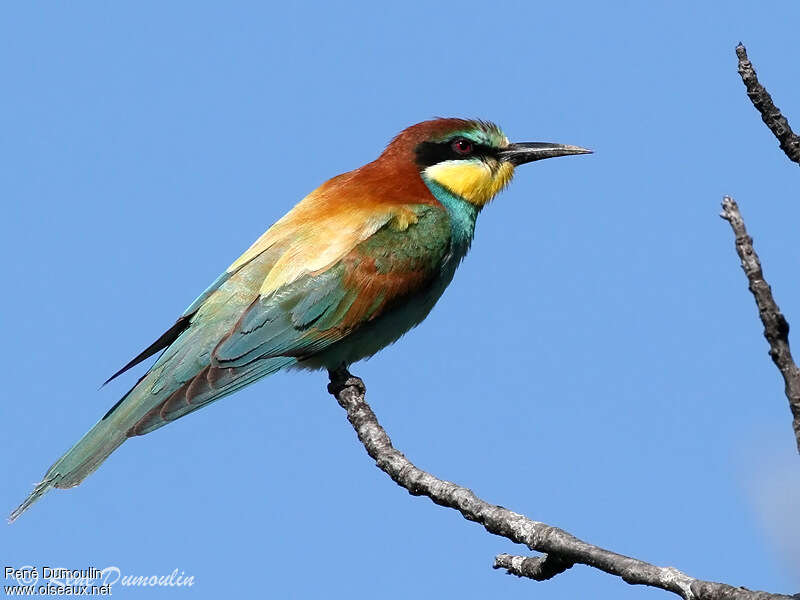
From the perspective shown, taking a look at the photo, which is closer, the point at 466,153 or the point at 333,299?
the point at 333,299

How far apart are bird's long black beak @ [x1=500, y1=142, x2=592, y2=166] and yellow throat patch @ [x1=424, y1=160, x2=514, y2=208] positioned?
11 centimetres

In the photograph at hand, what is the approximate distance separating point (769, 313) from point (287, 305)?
3147 mm

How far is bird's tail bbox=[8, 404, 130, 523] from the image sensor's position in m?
Answer: 4.45

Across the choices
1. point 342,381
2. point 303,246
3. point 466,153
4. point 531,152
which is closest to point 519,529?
point 342,381

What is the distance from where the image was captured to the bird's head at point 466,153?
5.42 metres

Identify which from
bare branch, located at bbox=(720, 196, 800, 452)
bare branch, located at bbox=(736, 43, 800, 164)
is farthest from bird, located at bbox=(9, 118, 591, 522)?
bare branch, located at bbox=(720, 196, 800, 452)

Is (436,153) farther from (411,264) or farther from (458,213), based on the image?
(411,264)

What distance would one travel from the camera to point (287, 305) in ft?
15.9

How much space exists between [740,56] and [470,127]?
304 cm

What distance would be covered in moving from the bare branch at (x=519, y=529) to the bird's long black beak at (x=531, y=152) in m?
1.73

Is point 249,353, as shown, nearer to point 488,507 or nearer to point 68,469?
point 68,469

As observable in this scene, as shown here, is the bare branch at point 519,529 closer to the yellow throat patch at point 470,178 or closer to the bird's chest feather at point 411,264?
the bird's chest feather at point 411,264

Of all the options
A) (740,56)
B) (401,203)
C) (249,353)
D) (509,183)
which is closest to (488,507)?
(740,56)

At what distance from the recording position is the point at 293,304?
4855mm
